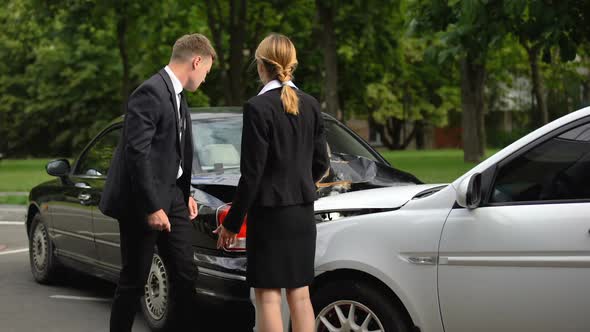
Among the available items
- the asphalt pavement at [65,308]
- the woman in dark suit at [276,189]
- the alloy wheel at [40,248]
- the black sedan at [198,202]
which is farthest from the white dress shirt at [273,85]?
the alloy wheel at [40,248]


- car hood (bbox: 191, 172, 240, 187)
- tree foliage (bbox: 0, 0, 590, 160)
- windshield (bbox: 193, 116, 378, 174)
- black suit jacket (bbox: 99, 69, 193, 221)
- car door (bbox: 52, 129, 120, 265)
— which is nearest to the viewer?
black suit jacket (bbox: 99, 69, 193, 221)

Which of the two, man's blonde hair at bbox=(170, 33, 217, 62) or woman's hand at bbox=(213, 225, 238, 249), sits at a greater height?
man's blonde hair at bbox=(170, 33, 217, 62)

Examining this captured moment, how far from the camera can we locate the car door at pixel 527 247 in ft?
13.6

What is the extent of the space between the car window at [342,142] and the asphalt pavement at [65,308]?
4.79 feet

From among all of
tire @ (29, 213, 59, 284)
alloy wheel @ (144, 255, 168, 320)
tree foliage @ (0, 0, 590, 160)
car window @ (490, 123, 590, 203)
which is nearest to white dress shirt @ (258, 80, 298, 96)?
tree foliage @ (0, 0, 590, 160)

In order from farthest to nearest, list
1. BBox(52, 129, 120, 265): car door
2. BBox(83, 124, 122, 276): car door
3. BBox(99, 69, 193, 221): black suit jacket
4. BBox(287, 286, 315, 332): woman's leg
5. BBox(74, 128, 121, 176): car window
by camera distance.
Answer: BBox(74, 128, 121, 176): car window < BBox(52, 129, 120, 265): car door < BBox(83, 124, 122, 276): car door < BBox(99, 69, 193, 221): black suit jacket < BBox(287, 286, 315, 332): woman's leg

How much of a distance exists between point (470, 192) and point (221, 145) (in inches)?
111

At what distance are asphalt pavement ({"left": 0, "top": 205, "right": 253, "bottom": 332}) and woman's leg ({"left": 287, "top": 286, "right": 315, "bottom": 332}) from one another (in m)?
1.24

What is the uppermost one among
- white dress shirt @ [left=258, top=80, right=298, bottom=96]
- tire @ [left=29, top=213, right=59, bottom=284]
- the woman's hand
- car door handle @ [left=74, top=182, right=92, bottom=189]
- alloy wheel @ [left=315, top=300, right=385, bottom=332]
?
white dress shirt @ [left=258, top=80, right=298, bottom=96]

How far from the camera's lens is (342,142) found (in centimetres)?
738

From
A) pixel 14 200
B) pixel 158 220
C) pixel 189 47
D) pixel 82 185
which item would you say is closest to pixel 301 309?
pixel 158 220

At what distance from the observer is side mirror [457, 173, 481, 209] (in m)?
4.35

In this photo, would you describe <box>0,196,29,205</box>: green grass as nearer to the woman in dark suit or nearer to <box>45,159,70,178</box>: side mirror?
<box>45,159,70,178</box>: side mirror

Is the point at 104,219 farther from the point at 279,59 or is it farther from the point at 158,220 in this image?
the point at 279,59
